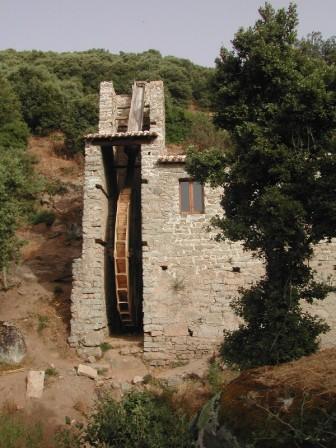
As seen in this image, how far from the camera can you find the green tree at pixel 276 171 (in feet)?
27.5

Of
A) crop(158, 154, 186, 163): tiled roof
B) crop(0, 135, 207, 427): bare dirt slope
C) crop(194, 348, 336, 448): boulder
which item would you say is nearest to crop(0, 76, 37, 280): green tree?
crop(0, 135, 207, 427): bare dirt slope

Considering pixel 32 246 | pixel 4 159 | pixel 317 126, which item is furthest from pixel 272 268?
pixel 32 246

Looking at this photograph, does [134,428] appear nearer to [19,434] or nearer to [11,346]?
[19,434]

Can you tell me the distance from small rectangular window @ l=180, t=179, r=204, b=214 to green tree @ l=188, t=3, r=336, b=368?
647cm

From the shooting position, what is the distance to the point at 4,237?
15500mm

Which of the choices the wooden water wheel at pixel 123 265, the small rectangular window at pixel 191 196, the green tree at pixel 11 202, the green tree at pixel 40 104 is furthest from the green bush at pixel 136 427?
the green tree at pixel 40 104

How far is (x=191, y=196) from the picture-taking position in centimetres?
1658

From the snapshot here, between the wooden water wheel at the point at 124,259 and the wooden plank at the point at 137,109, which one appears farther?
the wooden plank at the point at 137,109

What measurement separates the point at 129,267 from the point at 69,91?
1027 inches

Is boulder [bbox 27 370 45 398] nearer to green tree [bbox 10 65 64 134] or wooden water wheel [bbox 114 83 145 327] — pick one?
wooden water wheel [bbox 114 83 145 327]

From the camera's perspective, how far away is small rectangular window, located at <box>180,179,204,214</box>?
1653 centimetres

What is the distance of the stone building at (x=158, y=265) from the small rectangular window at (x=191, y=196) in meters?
0.04

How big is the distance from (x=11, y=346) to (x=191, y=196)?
7654 millimetres

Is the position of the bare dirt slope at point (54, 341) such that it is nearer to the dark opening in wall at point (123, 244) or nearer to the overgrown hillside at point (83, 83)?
the dark opening in wall at point (123, 244)
